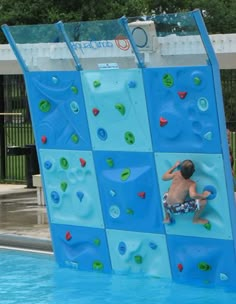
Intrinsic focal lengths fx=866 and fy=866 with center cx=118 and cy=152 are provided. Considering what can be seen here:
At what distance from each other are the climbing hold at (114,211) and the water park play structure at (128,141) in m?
0.01

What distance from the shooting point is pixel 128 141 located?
10.5 meters

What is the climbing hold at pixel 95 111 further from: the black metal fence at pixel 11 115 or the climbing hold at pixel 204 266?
the black metal fence at pixel 11 115

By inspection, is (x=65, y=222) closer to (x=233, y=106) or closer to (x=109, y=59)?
(x=109, y=59)

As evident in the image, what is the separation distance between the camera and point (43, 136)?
38.1ft

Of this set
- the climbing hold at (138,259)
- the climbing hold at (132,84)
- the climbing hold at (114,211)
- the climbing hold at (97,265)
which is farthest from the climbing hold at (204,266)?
the climbing hold at (132,84)

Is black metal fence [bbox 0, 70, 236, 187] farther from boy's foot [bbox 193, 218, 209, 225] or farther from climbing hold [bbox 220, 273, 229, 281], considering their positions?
climbing hold [bbox 220, 273, 229, 281]

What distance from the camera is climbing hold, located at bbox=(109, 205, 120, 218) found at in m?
10.9

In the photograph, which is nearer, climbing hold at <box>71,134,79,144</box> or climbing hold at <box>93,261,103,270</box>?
climbing hold at <box>71,134,79,144</box>

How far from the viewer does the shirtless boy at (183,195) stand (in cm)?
984

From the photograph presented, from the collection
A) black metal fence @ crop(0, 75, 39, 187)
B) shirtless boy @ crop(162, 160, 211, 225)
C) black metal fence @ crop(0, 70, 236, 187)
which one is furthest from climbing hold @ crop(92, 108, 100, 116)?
black metal fence @ crop(0, 75, 39, 187)

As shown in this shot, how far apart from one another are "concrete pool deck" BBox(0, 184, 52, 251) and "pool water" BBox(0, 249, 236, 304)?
3.30 ft

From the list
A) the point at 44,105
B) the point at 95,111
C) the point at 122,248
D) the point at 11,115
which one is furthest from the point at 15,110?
the point at 122,248

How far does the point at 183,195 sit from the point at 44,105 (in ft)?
8.33

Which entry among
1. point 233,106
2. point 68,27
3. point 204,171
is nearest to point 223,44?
point 68,27
